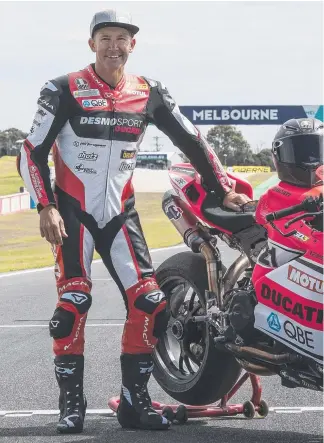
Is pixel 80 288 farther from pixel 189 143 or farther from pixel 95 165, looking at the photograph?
pixel 189 143

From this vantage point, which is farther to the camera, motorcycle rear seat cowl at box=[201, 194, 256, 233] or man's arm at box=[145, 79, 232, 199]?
man's arm at box=[145, 79, 232, 199]

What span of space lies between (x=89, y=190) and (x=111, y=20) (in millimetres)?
907

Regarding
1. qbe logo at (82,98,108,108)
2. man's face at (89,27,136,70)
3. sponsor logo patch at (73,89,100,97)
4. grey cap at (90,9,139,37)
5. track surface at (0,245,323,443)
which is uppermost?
grey cap at (90,9,139,37)

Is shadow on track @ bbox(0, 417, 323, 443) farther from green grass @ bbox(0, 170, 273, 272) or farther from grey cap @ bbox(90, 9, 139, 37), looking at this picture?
green grass @ bbox(0, 170, 273, 272)

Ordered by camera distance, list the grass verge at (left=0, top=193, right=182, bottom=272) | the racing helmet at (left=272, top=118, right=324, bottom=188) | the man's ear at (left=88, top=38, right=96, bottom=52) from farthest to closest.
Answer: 1. the grass verge at (left=0, top=193, right=182, bottom=272)
2. the man's ear at (left=88, top=38, right=96, bottom=52)
3. the racing helmet at (left=272, top=118, right=324, bottom=188)

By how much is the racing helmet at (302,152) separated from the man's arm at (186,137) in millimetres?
943

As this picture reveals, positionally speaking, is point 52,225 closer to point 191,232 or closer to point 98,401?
point 191,232

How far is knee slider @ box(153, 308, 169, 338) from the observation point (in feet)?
18.2

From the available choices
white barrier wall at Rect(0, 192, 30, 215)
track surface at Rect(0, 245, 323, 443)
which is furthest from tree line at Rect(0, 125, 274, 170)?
track surface at Rect(0, 245, 323, 443)

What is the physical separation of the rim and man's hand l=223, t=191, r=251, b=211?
19.3 inches

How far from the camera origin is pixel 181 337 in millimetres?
5832

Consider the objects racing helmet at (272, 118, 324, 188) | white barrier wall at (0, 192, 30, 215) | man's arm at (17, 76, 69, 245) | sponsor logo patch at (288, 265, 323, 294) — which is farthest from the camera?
white barrier wall at (0, 192, 30, 215)

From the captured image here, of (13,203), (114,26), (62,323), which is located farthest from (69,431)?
(13,203)

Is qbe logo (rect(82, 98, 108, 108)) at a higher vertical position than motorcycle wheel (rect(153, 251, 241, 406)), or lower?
higher
